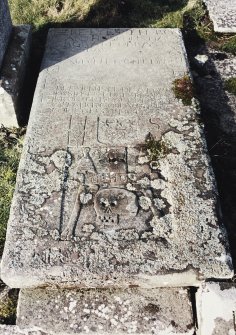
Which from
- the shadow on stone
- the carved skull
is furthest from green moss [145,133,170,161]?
the shadow on stone

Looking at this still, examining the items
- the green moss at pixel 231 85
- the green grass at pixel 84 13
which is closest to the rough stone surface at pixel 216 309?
the green moss at pixel 231 85

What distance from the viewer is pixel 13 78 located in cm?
482

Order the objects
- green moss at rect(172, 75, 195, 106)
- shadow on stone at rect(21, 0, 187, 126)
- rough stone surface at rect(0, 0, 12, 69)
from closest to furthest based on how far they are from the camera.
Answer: green moss at rect(172, 75, 195, 106) → rough stone surface at rect(0, 0, 12, 69) → shadow on stone at rect(21, 0, 187, 126)

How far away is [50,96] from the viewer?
473 centimetres

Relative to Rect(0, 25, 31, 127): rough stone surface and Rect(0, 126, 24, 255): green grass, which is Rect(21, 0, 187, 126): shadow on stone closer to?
Rect(0, 25, 31, 127): rough stone surface

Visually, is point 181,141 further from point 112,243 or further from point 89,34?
point 89,34

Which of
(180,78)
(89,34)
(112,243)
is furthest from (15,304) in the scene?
(89,34)

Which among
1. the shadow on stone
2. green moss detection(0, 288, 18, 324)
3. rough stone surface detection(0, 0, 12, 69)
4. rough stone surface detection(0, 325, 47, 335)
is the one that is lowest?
green moss detection(0, 288, 18, 324)

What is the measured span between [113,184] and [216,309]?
1.38 meters

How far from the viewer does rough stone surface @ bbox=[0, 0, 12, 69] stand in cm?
505

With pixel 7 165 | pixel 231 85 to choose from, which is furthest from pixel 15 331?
pixel 231 85

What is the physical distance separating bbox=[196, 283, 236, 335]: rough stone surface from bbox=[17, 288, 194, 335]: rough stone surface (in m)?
0.17

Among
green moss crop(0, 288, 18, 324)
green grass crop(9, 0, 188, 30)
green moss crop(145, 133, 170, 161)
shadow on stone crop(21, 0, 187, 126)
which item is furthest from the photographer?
green grass crop(9, 0, 188, 30)

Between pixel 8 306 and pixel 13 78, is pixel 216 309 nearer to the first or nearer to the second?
pixel 8 306
